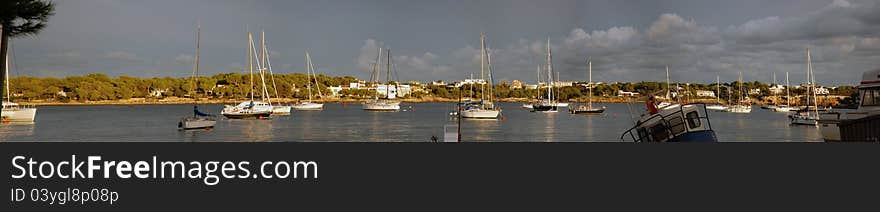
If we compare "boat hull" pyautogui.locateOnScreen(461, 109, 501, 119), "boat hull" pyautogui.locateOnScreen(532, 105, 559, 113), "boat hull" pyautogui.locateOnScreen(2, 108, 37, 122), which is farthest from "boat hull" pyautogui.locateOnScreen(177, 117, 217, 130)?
"boat hull" pyautogui.locateOnScreen(532, 105, 559, 113)

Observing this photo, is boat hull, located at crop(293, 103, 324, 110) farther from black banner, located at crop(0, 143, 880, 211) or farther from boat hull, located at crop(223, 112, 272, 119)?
black banner, located at crop(0, 143, 880, 211)

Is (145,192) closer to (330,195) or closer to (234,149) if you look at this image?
(234,149)

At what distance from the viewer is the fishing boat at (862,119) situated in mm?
23953

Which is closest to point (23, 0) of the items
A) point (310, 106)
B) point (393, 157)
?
point (393, 157)

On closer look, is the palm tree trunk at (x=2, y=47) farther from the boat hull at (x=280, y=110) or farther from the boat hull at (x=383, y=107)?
the boat hull at (x=383, y=107)

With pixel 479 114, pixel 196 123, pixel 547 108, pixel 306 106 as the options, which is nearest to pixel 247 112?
pixel 196 123

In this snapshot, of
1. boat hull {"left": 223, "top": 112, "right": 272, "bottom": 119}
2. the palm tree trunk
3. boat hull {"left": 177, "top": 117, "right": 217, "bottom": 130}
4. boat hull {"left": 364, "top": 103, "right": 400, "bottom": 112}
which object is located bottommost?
boat hull {"left": 177, "top": 117, "right": 217, "bottom": 130}

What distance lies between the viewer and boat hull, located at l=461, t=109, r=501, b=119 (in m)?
91.6

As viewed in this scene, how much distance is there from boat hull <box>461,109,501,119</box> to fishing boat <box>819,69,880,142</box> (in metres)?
59.3

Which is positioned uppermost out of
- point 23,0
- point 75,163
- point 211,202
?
point 23,0

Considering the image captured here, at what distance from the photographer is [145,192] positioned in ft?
36.7

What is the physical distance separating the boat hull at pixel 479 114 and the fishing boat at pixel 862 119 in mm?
59254

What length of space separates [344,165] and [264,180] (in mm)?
1374

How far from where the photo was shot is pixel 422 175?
1125 cm
